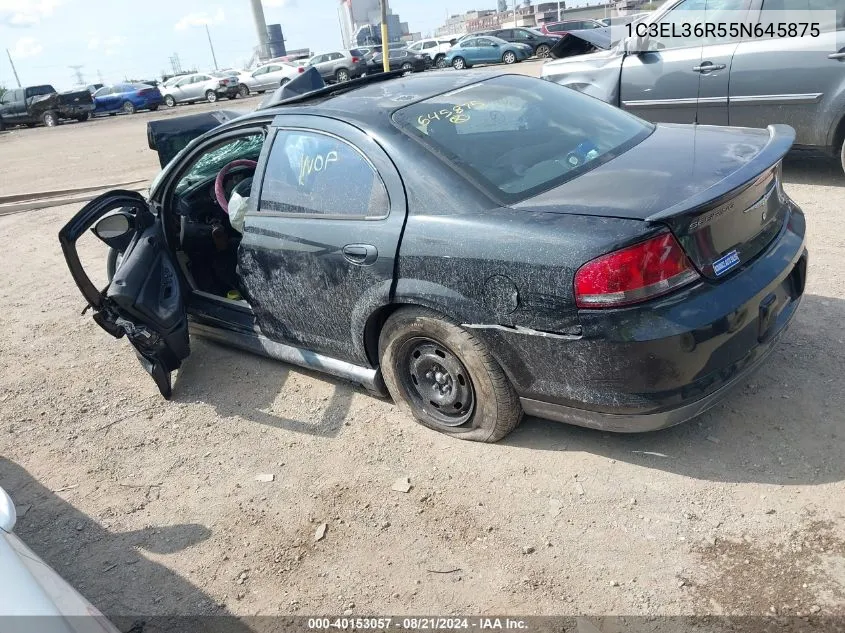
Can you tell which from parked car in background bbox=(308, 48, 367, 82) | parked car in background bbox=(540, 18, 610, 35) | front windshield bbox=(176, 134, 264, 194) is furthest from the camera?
parked car in background bbox=(540, 18, 610, 35)

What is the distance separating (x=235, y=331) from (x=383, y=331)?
1.34m

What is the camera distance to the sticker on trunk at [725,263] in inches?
99.5

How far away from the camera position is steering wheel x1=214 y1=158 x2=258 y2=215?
418 cm

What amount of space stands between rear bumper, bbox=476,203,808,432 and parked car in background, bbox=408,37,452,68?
2911 cm

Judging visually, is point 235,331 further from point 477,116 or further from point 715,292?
point 715,292

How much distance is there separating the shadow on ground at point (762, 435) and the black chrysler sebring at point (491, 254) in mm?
331

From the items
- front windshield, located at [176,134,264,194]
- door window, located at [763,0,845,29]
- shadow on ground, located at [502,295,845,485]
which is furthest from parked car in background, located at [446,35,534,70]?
shadow on ground, located at [502,295,845,485]

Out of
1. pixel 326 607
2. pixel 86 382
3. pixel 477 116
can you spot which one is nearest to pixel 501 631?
pixel 326 607

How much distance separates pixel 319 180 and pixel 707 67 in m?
4.28

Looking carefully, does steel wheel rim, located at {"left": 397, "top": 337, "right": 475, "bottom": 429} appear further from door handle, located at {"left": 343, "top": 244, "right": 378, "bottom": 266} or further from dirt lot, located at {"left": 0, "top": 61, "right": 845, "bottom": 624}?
door handle, located at {"left": 343, "top": 244, "right": 378, "bottom": 266}

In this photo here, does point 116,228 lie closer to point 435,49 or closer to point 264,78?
point 435,49

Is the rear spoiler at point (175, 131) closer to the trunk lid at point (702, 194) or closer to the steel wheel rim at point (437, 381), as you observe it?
the steel wheel rim at point (437, 381)

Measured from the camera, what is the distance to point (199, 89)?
3338 cm

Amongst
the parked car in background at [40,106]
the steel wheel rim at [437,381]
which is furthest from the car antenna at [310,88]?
the parked car in background at [40,106]
